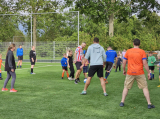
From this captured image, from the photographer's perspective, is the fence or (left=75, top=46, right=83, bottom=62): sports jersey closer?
(left=75, top=46, right=83, bottom=62): sports jersey

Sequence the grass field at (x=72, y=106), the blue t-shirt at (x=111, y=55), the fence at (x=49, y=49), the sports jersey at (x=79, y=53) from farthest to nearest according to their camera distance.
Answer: the fence at (x=49, y=49), the blue t-shirt at (x=111, y=55), the sports jersey at (x=79, y=53), the grass field at (x=72, y=106)

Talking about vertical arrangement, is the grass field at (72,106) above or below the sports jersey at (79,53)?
below

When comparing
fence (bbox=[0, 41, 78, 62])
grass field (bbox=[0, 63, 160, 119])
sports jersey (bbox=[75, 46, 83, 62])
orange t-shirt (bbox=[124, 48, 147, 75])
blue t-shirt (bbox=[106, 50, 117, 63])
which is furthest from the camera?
fence (bbox=[0, 41, 78, 62])

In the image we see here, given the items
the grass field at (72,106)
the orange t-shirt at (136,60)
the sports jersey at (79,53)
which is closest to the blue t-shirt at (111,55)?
the sports jersey at (79,53)

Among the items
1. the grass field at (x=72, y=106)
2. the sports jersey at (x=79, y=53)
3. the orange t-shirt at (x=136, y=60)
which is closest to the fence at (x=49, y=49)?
the sports jersey at (x=79, y=53)

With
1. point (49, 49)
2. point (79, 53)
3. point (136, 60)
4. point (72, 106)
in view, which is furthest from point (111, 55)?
point (49, 49)

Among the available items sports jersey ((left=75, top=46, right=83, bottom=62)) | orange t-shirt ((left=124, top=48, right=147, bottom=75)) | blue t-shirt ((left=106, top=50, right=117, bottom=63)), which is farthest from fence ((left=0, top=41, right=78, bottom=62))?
orange t-shirt ((left=124, top=48, right=147, bottom=75))

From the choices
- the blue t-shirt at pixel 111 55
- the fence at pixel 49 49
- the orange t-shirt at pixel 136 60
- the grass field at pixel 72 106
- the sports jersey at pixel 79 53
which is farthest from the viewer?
the fence at pixel 49 49

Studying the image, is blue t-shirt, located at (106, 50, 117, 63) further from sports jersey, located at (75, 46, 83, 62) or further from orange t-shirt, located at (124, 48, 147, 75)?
orange t-shirt, located at (124, 48, 147, 75)

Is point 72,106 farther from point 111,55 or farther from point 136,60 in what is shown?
point 111,55

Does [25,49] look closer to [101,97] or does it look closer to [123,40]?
[123,40]

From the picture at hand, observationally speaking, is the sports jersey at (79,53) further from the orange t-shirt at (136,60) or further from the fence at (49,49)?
the fence at (49,49)

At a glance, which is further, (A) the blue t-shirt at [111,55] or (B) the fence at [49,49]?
(B) the fence at [49,49]

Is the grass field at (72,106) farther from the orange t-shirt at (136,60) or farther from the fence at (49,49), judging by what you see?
the fence at (49,49)
